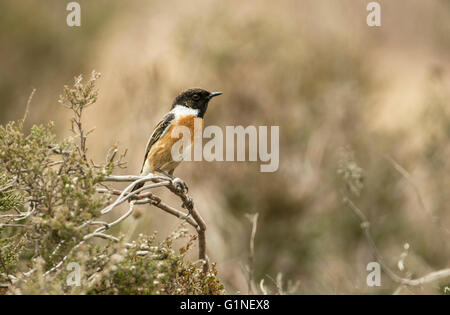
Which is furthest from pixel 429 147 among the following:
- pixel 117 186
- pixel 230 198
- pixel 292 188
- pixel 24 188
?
pixel 24 188

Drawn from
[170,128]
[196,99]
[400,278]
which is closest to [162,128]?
[170,128]

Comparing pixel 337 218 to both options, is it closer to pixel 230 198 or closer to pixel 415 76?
pixel 230 198

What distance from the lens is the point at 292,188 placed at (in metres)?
7.71

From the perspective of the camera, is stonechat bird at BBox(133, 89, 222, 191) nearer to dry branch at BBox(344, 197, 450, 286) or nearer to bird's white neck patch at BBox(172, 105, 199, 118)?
bird's white neck patch at BBox(172, 105, 199, 118)

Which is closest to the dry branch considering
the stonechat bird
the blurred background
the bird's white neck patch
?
the stonechat bird

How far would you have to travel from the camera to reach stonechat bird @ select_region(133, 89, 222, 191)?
4.20 m

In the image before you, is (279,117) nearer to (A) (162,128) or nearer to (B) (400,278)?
(A) (162,128)

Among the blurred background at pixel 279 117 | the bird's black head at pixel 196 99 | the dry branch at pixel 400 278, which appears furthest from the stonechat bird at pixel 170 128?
the blurred background at pixel 279 117

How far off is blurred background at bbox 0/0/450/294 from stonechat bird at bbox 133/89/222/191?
2.31 meters

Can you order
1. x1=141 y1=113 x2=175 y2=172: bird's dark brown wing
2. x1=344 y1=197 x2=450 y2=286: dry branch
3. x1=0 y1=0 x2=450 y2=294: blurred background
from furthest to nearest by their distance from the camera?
x1=0 y1=0 x2=450 y2=294: blurred background → x1=141 y1=113 x2=175 y2=172: bird's dark brown wing → x1=344 y1=197 x2=450 y2=286: dry branch

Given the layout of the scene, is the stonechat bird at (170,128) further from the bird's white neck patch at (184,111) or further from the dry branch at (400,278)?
the dry branch at (400,278)

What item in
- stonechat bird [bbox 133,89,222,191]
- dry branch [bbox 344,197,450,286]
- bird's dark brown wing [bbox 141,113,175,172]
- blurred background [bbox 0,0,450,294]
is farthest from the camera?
blurred background [bbox 0,0,450,294]

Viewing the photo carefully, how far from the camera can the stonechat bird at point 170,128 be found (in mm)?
4203

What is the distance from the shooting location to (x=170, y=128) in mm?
4375
